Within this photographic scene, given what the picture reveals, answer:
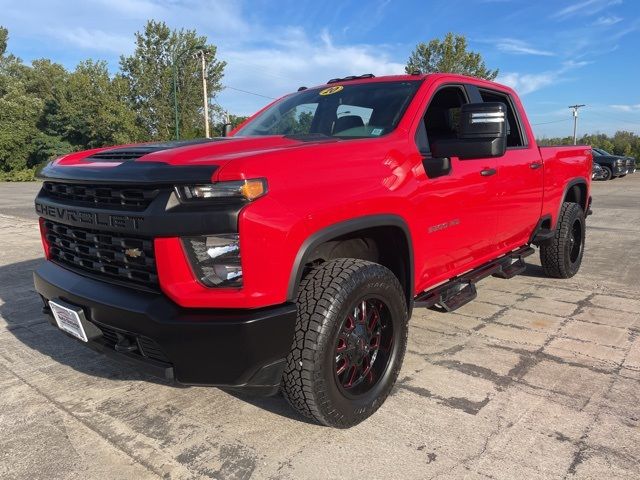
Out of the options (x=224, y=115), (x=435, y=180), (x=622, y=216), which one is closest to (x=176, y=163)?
(x=435, y=180)

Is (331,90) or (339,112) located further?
A: (331,90)

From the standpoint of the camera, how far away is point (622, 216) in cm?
1105

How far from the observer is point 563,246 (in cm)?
518

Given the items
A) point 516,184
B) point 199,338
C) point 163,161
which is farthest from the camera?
point 516,184

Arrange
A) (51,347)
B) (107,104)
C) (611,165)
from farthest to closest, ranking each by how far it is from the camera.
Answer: (107,104) < (611,165) < (51,347)

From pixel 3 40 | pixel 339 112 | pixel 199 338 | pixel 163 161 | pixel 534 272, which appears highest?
pixel 3 40

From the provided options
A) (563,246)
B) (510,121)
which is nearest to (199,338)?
(510,121)

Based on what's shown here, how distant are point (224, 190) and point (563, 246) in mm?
4297

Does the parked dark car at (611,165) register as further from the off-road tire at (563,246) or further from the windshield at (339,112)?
the windshield at (339,112)

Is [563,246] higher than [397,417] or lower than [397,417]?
higher

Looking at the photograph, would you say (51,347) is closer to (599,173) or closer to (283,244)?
(283,244)

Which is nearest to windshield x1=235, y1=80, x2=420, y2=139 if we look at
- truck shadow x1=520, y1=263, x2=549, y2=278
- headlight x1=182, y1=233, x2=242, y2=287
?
headlight x1=182, y1=233, x2=242, y2=287

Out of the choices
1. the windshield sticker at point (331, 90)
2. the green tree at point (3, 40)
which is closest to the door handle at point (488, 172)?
the windshield sticker at point (331, 90)

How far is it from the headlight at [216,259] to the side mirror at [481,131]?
157cm
